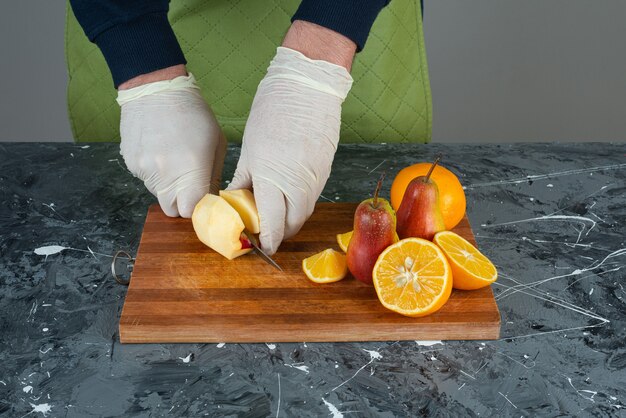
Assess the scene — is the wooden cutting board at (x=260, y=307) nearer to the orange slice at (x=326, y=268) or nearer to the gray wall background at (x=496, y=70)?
the orange slice at (x=326, y=268)

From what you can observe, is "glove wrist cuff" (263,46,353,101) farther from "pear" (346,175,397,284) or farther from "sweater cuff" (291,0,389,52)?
"pear" (346,175,397,284)

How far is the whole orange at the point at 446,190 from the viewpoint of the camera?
1271mm

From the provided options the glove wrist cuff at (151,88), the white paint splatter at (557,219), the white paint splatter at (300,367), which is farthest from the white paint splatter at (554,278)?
the glove wrist cuff at (151,88)

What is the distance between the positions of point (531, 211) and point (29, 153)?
3.48ft

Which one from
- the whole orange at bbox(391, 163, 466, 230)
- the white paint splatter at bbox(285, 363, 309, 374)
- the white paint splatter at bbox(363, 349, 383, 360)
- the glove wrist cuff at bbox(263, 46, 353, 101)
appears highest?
the glove wrist cuff at bbox(263, 46, 353, 101)

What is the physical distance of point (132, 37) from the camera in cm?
137

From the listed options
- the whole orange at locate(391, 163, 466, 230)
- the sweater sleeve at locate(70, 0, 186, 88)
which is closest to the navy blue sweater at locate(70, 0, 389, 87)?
the sweater sleeve at locate(70, 0, 186, 88)

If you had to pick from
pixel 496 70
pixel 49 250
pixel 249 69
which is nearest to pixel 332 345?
pixel 49 250

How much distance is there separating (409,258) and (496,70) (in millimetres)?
2078

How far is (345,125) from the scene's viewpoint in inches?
72.7

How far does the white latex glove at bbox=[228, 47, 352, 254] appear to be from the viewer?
125 centimetres

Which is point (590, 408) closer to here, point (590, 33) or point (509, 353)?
point (509, 353)

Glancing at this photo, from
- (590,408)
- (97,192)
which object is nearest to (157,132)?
(97,192)

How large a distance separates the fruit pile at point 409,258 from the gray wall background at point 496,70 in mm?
1792
